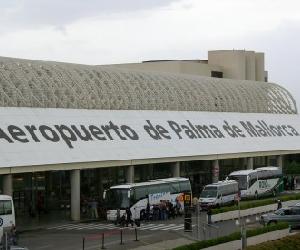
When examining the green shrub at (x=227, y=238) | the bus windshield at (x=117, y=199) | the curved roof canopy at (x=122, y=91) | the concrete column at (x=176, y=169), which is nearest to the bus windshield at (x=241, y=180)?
the concrete column at (x=176, y=169)

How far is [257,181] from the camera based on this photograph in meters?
55.8

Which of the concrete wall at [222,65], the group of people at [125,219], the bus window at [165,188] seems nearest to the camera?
the group of people at [125,219]

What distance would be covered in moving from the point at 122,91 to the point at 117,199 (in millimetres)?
17290

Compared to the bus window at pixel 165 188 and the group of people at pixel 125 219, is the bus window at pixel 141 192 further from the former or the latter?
the bus window at pixel 165 188

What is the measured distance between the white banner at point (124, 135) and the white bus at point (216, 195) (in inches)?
151

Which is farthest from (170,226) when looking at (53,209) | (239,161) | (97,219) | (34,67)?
(239,161)

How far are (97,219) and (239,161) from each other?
25.9 m

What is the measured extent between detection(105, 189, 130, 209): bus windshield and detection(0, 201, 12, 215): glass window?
30.7 feet

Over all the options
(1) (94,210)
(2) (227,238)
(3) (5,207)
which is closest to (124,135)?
(1) (94,210)

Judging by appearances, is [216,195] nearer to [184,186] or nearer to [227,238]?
[184,186]

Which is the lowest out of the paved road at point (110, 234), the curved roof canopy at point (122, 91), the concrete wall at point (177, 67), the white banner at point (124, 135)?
the paved road at point (110, 234)

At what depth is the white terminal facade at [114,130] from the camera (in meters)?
42.8

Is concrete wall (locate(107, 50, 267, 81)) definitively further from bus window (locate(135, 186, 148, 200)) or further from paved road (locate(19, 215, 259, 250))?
paved road (locate(19, 215, 259, 250))

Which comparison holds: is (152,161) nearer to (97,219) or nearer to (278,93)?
(97,219)
